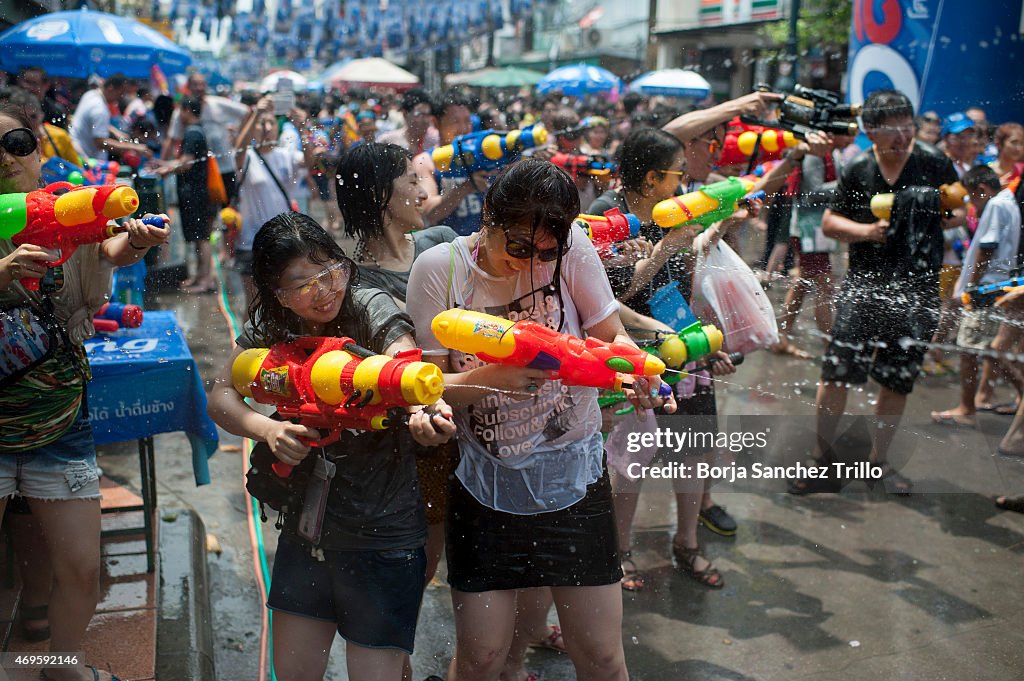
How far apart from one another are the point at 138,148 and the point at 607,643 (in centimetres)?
413

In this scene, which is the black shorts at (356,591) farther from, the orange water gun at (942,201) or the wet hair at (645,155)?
the orange water gun at (942,201)

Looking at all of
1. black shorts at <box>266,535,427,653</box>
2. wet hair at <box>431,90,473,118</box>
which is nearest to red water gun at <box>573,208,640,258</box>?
black shorts at <box>266,535,427,653</box>

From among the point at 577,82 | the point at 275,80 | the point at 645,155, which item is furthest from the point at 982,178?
the point at 577,82

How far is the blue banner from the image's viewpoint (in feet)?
23.1

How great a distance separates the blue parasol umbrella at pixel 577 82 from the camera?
13047 millimetres

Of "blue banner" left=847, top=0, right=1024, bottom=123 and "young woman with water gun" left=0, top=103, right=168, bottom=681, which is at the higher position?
"blue banner" left=847, top=0, right=1024, bottom=123

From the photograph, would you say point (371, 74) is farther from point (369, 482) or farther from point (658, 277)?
point (369, 482)

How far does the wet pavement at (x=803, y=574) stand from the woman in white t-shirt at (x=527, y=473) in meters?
0.96

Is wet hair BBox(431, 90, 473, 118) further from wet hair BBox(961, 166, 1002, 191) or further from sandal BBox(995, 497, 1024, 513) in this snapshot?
sandal BBox(995, 497, 1024, 513)

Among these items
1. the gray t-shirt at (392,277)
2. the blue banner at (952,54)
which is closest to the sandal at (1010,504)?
the gray t-shirt at (392,277)

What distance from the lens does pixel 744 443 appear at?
11.2 ft

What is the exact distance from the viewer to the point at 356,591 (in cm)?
222

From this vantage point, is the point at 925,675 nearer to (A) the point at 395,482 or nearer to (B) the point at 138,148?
(A) the point at 395,482

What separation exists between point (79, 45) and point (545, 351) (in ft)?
25.9
